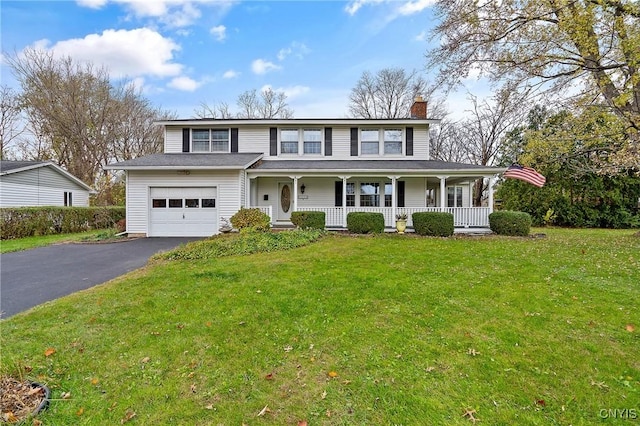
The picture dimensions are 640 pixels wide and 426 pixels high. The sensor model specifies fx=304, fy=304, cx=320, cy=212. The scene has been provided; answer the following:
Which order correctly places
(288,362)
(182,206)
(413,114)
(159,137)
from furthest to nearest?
(159,137) → (413,114) → (182,206) → (288,362)

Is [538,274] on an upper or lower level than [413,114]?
lower

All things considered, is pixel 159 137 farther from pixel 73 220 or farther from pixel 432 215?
pixel 432 215

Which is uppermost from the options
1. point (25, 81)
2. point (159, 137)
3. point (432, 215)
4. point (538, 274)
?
point (25, 81)

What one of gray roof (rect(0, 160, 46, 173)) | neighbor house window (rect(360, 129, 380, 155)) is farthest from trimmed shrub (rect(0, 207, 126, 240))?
→ neighbor house window (rect(360, 129, 380, 155))

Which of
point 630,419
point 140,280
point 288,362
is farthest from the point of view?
point 140,280

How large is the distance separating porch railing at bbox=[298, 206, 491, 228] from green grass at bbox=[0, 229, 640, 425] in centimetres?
633

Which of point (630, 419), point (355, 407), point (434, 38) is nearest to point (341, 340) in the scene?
point (355, 407)

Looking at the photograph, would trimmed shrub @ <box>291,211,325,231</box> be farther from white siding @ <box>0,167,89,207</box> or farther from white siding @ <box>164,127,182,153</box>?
white siding @ <box>0,167,89,207</box>

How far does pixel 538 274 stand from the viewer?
6066 millimetres

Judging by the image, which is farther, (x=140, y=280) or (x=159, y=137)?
(x=159, y=137)

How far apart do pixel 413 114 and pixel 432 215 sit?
6551 millimetres

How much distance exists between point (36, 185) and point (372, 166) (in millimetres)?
19717

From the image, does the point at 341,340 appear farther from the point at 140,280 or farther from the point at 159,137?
the point at 159,137

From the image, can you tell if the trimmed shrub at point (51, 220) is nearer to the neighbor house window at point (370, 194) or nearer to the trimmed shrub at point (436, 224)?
the neighbor house window at point (370, 194)
